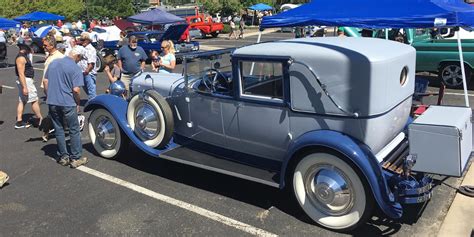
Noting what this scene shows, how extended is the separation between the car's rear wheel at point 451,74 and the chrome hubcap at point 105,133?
25.8 feet

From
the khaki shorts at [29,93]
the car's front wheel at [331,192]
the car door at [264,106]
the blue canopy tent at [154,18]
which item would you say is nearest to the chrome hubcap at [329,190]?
the car's front wheel at [331,192]

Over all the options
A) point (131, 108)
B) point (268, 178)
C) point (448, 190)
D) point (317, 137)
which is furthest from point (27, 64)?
point (448, 190)

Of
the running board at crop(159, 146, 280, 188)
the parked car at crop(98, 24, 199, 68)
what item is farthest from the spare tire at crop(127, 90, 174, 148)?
the parked car at crop(98, 24, 199, 68)

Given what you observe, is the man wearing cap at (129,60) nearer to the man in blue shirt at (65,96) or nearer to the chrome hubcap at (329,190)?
the man in blue shirt at (65,96)

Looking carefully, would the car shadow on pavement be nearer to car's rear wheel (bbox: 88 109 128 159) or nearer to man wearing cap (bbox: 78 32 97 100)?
car's rear wheel (bbox: 88 109 128 159)

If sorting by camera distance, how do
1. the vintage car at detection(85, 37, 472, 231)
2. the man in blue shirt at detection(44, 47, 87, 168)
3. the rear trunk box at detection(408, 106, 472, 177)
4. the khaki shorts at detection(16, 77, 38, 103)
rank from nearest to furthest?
the rear trunk box at detection(408, 106, 472, 177) < the vintage car at detection(85, 37, 472, 231) < the man in blue shirt at detection(44, 47, 87, 168) < the khaki shorts at detection(16, 77, 38, 103)

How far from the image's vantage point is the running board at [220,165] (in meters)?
4.24

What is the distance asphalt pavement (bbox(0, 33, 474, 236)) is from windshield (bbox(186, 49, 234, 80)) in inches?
51.5

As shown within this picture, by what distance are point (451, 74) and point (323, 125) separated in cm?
734

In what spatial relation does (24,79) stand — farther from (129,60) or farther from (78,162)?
(78,162)

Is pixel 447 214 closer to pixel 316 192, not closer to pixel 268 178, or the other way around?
pixel 316 192

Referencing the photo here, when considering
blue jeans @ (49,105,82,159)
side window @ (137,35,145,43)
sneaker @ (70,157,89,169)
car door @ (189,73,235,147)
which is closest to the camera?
car door @ (189,73,235,147)

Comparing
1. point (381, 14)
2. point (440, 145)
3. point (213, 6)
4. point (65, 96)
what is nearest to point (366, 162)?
point (440, 145)

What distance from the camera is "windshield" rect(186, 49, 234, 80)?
498cm
